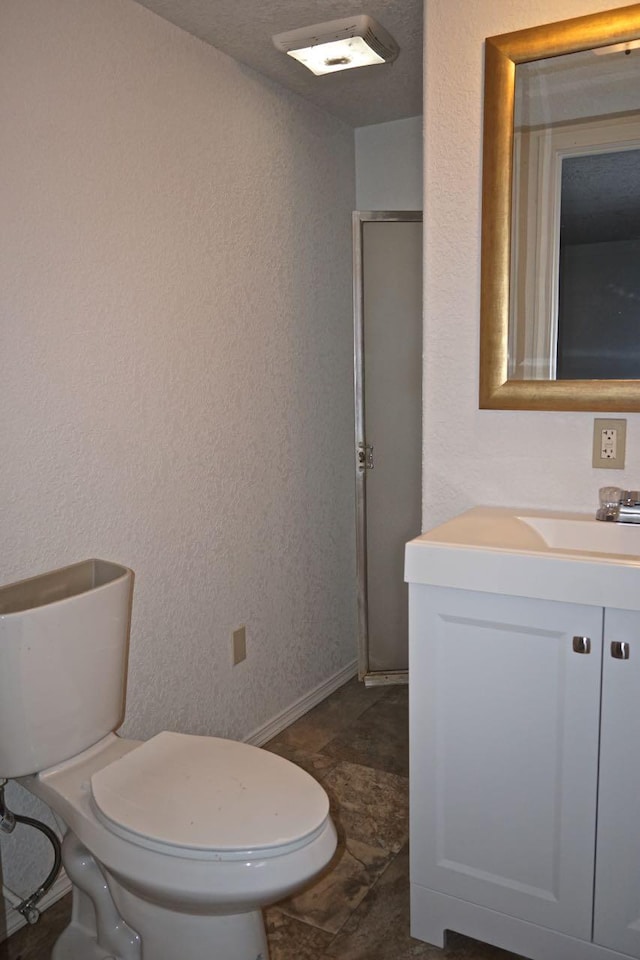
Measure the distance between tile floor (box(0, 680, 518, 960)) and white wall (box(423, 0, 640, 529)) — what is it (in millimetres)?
864

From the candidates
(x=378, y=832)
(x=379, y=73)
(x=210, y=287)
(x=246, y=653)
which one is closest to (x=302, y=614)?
(x=246, y=653)

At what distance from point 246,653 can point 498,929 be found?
3.75 feet

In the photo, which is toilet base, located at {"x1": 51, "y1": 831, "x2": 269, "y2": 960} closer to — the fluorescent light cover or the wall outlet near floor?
the wall outlet near floor

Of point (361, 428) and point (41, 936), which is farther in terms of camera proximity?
point (361, 428)

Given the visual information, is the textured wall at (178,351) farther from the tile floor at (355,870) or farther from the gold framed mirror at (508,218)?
the gold framed mirror at (508,218)

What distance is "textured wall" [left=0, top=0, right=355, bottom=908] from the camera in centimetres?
169

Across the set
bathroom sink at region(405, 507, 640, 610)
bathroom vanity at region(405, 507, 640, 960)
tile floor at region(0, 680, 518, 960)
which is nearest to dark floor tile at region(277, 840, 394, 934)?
tile floor at region(0, 680, 518, 960)

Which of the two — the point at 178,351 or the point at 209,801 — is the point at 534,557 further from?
the point at 178,351

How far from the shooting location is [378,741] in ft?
8.49

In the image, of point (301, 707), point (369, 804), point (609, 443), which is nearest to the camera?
point (609, 443)

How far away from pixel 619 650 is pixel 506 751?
0.32 meters

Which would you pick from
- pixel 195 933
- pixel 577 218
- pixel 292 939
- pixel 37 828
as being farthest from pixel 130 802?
pixel 577 218

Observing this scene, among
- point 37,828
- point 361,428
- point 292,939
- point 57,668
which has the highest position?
point 361,428

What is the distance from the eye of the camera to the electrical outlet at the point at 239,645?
2441mm
